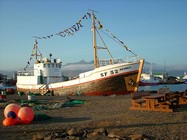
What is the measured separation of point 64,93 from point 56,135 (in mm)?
25345

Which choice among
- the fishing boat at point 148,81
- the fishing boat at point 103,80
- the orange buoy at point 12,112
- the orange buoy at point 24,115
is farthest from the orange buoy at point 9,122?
the fishing boat at point 148,81

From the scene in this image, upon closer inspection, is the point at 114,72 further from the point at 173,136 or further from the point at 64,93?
the point at 173,136

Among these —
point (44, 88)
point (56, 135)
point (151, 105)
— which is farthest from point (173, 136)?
point (44, 88)

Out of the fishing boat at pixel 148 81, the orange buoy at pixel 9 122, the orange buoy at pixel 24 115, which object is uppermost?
the fishing boat at pixel 148 81

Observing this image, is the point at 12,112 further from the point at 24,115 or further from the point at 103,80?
the point at 103,80

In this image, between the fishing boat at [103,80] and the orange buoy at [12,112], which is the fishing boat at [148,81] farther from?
the orange buoy at [12,112]

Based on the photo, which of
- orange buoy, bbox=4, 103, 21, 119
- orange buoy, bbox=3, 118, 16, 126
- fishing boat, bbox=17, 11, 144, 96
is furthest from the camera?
fishing boat, bbox=17, 11, 144, 96

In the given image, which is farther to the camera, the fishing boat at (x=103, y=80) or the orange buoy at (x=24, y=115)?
the fishing boat at (x=103, y=80)

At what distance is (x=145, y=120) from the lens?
10.1 meters

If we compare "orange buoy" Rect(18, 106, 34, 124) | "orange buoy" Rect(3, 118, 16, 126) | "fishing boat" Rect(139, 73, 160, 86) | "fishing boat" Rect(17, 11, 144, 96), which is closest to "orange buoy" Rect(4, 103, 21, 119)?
"orange buoy" Rect(3, 118, 16, 126)

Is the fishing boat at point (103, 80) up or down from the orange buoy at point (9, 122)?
up

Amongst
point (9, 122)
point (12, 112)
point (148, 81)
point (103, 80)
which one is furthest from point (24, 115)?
point (148, 81)

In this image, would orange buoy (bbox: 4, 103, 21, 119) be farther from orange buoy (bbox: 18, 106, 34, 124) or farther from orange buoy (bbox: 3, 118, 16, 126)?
orange buoy (bbox: 18, 106, 34, 124)

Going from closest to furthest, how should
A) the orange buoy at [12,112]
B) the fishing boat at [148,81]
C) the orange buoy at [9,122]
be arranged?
the orange buoy at [9,122]
the orange buoy at [12,112]
the fishing boat at [148,81]
